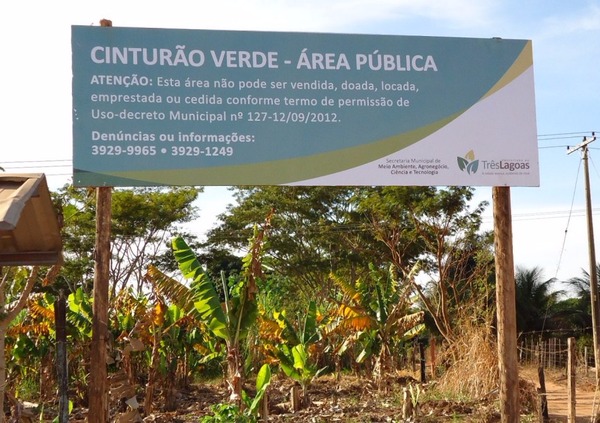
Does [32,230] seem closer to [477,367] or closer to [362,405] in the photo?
[477,367]

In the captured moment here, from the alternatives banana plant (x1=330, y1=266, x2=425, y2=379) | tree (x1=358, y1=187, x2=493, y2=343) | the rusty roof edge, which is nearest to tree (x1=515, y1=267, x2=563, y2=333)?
tree (x1=358, y1=187, x2=493, y2=343)

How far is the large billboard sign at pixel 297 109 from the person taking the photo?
9.02 m

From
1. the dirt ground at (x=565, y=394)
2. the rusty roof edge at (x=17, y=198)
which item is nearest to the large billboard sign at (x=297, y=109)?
the rusty roof edge at (x=17, y=198)

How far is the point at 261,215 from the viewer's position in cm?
3356

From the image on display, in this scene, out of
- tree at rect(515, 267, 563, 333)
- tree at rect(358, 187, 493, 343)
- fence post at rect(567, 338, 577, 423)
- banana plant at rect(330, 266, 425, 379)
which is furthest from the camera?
tree at rect(515, 267, 563, 333)

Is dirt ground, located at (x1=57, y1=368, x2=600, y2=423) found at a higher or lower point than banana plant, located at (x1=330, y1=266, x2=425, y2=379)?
lower

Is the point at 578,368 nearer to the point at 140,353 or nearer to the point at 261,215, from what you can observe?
the point at 140,353

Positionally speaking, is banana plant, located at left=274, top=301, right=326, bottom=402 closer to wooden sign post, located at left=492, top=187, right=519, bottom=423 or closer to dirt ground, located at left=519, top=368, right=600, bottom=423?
dirt ground, located at left=519, top=368, right=600, bottom=423

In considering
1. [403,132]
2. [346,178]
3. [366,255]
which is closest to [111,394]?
[346,178]

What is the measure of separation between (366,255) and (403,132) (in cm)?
2242

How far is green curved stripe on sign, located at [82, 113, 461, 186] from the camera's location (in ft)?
29.6

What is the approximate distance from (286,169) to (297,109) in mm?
688

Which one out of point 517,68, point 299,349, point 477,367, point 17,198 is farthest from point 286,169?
point 299,349

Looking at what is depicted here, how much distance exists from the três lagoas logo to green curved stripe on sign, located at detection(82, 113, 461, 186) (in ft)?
1.47
